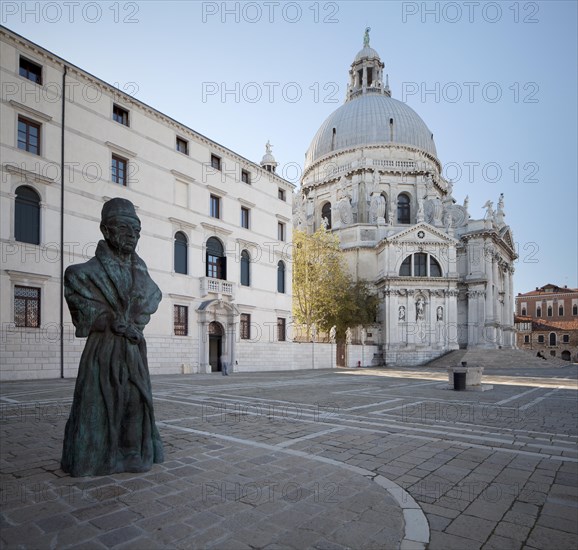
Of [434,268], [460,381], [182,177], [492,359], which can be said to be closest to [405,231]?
[434,268]

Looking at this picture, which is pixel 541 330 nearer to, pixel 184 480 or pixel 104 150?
pixel 104 150

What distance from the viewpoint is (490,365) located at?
3850 cm

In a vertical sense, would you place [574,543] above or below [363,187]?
below

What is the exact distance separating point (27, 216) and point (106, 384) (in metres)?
16.7

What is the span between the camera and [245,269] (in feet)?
94.6

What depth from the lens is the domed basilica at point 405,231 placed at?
45719mm

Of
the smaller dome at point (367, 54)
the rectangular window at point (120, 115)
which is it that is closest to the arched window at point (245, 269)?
the rectangular window at point (120, 115)

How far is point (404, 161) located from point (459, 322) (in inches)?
836

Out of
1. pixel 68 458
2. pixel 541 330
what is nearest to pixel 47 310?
pixel 68 458

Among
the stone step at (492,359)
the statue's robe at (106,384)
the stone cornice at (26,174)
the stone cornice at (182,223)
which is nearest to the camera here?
the statue's robe at (106,384)

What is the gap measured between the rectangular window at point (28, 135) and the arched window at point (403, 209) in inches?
1701

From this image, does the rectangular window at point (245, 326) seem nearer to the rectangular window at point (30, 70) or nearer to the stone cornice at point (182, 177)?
the stone cornice at point (182, 177)

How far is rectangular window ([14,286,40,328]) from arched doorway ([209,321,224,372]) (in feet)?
32.9

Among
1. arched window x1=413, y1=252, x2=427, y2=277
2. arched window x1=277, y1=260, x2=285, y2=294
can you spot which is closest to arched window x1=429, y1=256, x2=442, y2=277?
arched window x1=413, y1=252, x2=427, y2=277
